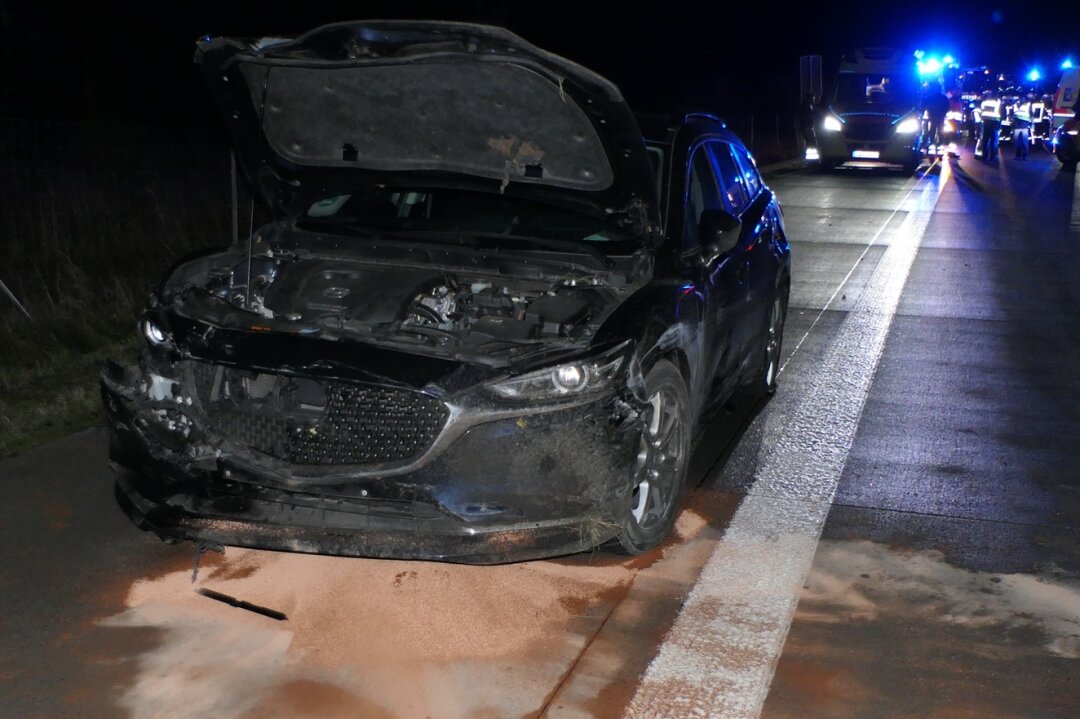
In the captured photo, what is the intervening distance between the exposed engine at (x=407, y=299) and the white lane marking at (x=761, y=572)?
122 cm

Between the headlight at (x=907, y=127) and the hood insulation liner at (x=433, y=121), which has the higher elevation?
the hood insulation liner at (x=433, y=121)

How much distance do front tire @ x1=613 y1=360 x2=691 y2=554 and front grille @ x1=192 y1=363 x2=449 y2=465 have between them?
3.02 ft

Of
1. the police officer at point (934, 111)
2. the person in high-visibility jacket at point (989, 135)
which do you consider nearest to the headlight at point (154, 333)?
the police officer at point (934, 111)

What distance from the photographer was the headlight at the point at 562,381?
4496 millimetres

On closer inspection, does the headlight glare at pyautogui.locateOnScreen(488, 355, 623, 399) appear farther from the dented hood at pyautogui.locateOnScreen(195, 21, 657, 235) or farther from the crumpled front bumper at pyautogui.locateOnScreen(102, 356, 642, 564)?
the dented hood at pyautogui.locateOnScreen(195, 21, 657, 235)

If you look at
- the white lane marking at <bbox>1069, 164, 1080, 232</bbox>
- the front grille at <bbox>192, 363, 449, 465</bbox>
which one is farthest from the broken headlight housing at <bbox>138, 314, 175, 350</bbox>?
the white lane marking at <bbox>1069, 164, 1080, 232</bbox>

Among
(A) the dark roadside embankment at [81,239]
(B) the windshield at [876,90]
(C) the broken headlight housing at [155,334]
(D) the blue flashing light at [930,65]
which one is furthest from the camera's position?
(D) the blue flashing light at [930,65]

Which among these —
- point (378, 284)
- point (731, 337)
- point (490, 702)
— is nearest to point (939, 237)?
point (731, 337)

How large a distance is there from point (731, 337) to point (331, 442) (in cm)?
253

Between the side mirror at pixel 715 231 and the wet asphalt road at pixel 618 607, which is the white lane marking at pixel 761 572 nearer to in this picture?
A: the wet asphalt road at pixel 618 607

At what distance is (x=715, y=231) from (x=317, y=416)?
6.88 ft

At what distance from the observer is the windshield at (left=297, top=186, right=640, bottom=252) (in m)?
5.72

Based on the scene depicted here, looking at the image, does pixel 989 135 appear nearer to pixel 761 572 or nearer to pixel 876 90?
pixel 876 90

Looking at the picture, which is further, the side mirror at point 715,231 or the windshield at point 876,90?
the windshield at point 876,90
